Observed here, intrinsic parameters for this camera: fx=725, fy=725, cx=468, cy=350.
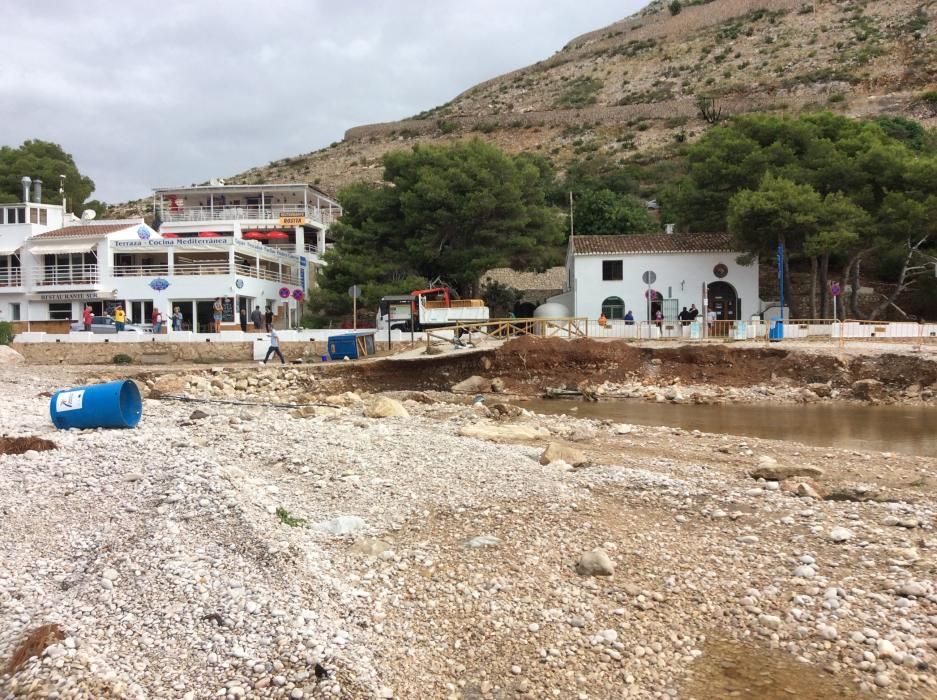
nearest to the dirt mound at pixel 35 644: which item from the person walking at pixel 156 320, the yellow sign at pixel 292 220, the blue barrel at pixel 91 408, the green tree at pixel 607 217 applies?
the blue barrel at pixel 91 408

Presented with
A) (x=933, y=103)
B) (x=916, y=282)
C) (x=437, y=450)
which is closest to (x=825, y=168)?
(x=916, y=282)

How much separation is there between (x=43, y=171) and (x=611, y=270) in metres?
47.6

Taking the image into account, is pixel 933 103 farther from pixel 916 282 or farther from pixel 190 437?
pixel 190 437

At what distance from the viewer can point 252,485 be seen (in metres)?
8.03

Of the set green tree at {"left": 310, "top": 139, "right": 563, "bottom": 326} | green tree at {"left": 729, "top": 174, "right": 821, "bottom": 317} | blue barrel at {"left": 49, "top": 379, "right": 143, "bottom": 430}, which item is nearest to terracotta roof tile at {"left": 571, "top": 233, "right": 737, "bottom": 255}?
green tree at {"left": 310, "top": 139, "right": 563, "bottom": 326}

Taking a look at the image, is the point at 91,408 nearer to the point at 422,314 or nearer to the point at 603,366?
the point at 603,366

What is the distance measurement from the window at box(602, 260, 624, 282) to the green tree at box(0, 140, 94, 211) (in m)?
Result: 43.8

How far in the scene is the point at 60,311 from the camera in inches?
1549

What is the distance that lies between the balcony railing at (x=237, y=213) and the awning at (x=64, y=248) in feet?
40.2

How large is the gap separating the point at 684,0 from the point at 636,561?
475 ft

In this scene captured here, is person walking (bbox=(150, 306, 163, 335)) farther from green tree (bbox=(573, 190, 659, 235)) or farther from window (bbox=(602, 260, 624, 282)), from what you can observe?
green tree (bbox=(573, 190, 659, 235))

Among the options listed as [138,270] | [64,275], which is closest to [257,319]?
[138,270]

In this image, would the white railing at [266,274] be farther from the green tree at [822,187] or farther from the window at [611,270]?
the green tree at [822,187]

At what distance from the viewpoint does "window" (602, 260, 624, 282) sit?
35719mm
